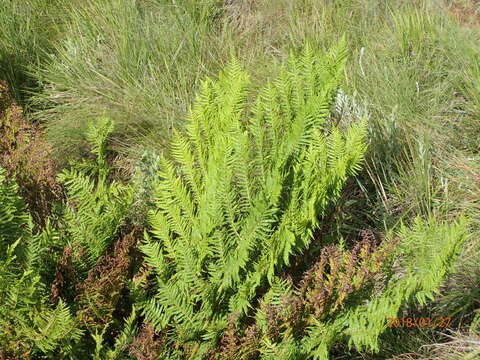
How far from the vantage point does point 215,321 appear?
202cm

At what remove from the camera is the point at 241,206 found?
6.71 ft

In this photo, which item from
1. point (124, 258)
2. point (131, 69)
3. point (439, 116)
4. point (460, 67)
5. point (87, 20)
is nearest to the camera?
point (124, 258)

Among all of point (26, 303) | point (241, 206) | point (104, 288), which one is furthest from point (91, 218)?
point (241, 206)

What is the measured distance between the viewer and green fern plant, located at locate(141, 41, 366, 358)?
1.94m

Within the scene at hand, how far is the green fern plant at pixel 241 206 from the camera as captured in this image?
1.94 m

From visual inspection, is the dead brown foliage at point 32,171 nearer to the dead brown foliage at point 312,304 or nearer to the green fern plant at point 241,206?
the green fern plant at point 241,206

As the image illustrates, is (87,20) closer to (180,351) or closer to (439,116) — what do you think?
(439,116)

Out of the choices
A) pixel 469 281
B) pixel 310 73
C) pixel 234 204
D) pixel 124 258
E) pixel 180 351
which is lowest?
pixel 469 281

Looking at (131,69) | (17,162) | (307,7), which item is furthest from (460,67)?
(17,162)

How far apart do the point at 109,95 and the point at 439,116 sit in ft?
5.66

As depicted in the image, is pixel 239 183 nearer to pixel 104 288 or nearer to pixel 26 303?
pixel 104 288
